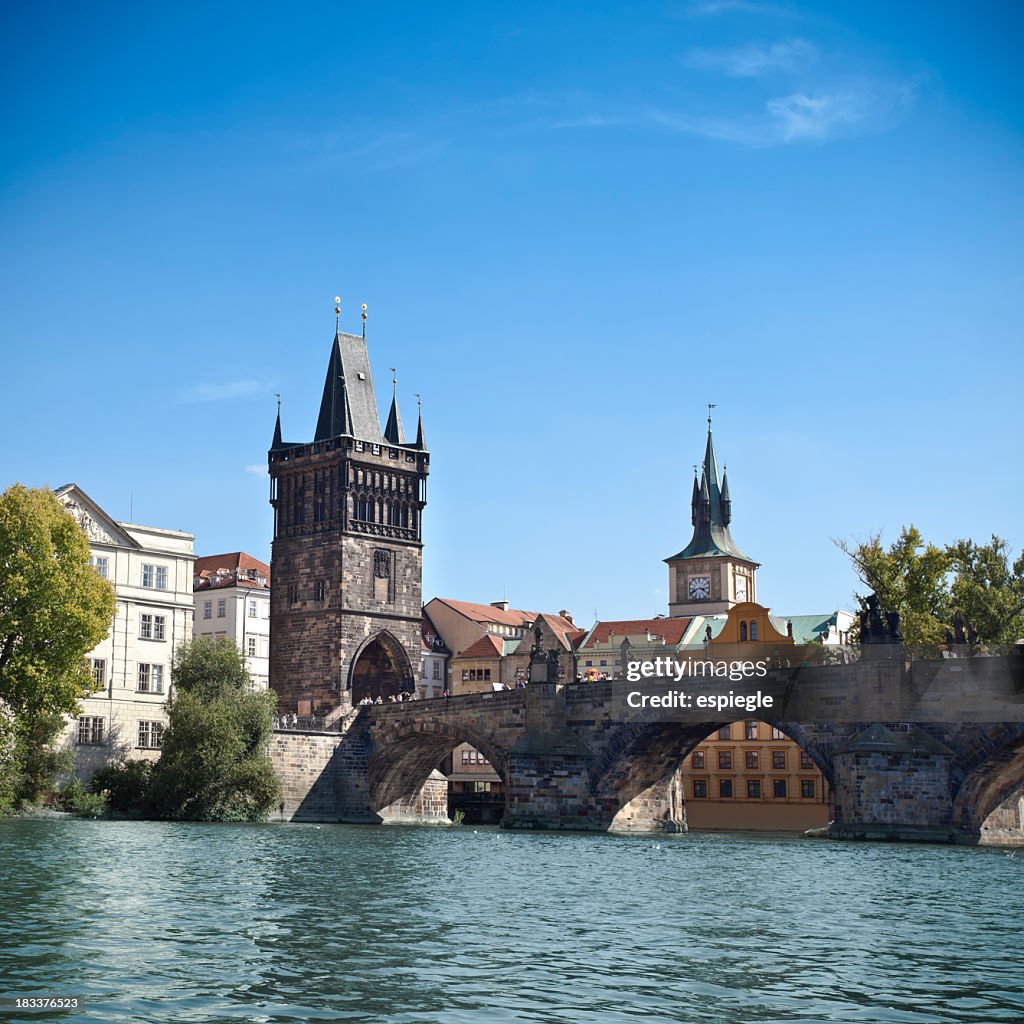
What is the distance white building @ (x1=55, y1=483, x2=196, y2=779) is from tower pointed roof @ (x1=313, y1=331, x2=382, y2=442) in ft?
51.4

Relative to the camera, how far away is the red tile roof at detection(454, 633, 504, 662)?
4284 inches

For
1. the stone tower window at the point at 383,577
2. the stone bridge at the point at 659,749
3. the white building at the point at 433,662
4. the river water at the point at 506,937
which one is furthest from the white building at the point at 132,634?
the white building at the point at 433,662

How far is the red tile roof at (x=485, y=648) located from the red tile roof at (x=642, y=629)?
20.8ft

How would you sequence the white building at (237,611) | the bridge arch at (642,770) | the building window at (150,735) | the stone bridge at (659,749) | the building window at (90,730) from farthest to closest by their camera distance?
the white building at (237,611) < the building window at (150,735) < the building window at (90,730) < the bridge arch at (642,770) < the stone bridge at (659,749)

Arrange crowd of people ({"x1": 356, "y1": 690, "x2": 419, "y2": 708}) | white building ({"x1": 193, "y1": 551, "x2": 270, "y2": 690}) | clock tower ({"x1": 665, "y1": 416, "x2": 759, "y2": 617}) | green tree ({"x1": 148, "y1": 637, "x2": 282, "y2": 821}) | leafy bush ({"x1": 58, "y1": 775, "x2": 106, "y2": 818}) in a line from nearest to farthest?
leafy bush ({"x1": 58, "y1": 775, "x2": 106, "y2": 818}) < green tree ({"x1": 148, "y1": 637, "x2": 282, "y2": 821}) < crowd of people ({"x1": 356, "y1": 690, "x2": 419, "y2": 708}) < white building ({"x1": 193, "y1": 551, "x2": 270, "y2": 690}) < clock tower ({"x1": 665, "y1": 416, "x2": 759, "y2": 617})

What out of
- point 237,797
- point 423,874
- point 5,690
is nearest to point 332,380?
point 237,797

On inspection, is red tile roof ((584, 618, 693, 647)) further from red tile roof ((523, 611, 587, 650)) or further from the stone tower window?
the stone tower window

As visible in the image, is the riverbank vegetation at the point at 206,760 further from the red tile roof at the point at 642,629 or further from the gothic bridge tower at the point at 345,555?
the red tile roof at the point at 642,629

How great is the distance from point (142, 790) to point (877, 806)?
106 feet

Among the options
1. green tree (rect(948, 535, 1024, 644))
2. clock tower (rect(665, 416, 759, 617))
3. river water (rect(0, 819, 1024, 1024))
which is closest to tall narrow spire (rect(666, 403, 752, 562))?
clock tower (rect(665, 416, 759, 617))

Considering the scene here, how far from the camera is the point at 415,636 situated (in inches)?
3457

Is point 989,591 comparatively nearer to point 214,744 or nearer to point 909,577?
point 909,577

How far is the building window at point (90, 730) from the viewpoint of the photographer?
69125 millimetres

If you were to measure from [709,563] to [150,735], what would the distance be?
73047mm
